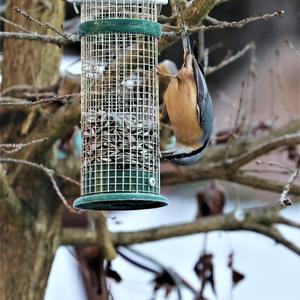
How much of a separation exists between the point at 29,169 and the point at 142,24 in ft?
4.32

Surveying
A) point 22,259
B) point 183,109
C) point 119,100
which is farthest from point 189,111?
point 22,259

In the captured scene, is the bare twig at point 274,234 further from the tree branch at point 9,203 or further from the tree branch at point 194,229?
the tree branch at point 9,203

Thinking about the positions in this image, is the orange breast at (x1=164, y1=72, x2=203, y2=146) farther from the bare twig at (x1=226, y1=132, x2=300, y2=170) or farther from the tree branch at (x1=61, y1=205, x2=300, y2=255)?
the tree branch at (x1=61, y1=205, x2=300, y2=255)

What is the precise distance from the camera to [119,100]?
4.50 m

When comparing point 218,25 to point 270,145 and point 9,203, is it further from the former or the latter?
point 9,203

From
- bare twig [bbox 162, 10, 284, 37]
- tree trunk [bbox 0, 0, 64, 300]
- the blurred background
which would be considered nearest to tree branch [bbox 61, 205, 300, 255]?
tree trunk [bbox 0, 0, 64, 300]

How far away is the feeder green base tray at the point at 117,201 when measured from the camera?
14.0 ft

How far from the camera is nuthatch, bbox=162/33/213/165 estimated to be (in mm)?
4902

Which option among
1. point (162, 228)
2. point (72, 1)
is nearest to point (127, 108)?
point (72, 1)

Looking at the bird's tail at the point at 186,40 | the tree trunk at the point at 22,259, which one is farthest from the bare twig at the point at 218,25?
the tree trunk at the point at 22,259

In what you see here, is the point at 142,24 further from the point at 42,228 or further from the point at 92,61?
the point at 42,228

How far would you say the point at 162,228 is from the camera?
226 inches

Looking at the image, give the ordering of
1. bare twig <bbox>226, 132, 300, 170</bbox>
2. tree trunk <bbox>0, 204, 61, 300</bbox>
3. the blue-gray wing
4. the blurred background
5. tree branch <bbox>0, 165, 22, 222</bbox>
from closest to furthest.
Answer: the blue-gray wing → tree branch <bbox>0, 165, 22, 222</bbox> → bare twig <bbox>226, 132, 300, 170</bbox> → tree trunk <bbox>0, 204, 61, 300</bbox> → the blurred background

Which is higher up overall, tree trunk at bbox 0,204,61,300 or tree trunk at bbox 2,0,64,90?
tree trunk at bbox 2,0,64,90
